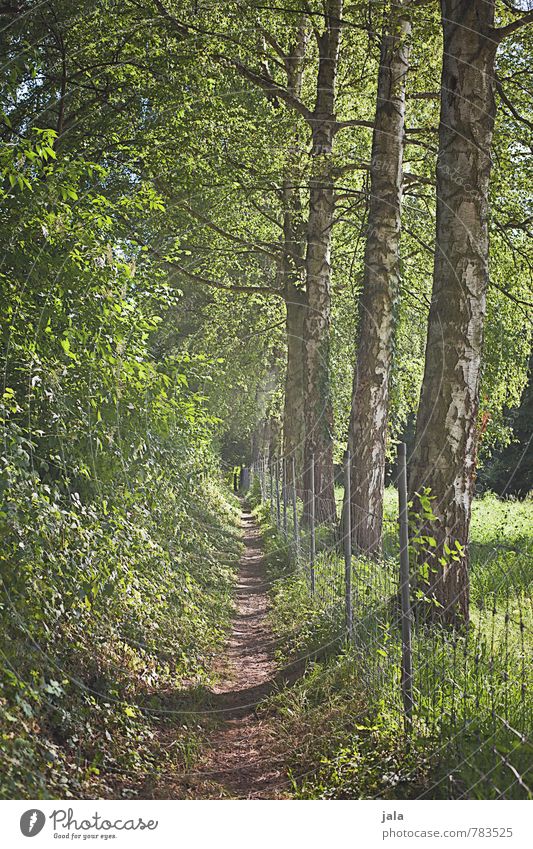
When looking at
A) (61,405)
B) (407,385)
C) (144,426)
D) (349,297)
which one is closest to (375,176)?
(144,426)

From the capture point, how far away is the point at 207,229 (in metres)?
17.0

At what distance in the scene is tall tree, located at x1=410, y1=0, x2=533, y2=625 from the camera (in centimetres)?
692

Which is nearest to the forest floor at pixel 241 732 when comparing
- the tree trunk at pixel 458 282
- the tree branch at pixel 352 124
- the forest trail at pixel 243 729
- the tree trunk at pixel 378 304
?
the forest trail at pixel 243 729

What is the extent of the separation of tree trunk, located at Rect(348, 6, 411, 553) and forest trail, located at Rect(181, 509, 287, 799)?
2.13 meters

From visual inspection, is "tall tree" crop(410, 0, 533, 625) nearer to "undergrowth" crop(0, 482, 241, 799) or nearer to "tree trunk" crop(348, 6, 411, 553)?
"undergrowth" crop(0, 482, 241, 799)

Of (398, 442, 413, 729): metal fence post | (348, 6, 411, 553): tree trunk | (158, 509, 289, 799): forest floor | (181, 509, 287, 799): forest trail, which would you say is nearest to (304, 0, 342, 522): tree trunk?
(348, 6, 411, 553): tree trunk

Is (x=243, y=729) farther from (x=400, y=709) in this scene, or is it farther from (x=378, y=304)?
(x=378, y=304)

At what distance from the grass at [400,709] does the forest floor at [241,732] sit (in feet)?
0.61

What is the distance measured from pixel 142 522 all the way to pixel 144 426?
44.1 inches

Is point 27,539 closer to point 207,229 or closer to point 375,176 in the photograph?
point 375,176

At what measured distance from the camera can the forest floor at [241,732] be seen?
5.07m

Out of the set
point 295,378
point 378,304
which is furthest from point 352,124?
point 295,378

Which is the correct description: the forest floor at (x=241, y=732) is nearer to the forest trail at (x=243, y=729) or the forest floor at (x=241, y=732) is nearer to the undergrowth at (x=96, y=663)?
the forest trail at (x=243, y=729)

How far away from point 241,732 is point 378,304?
648 centimetres
